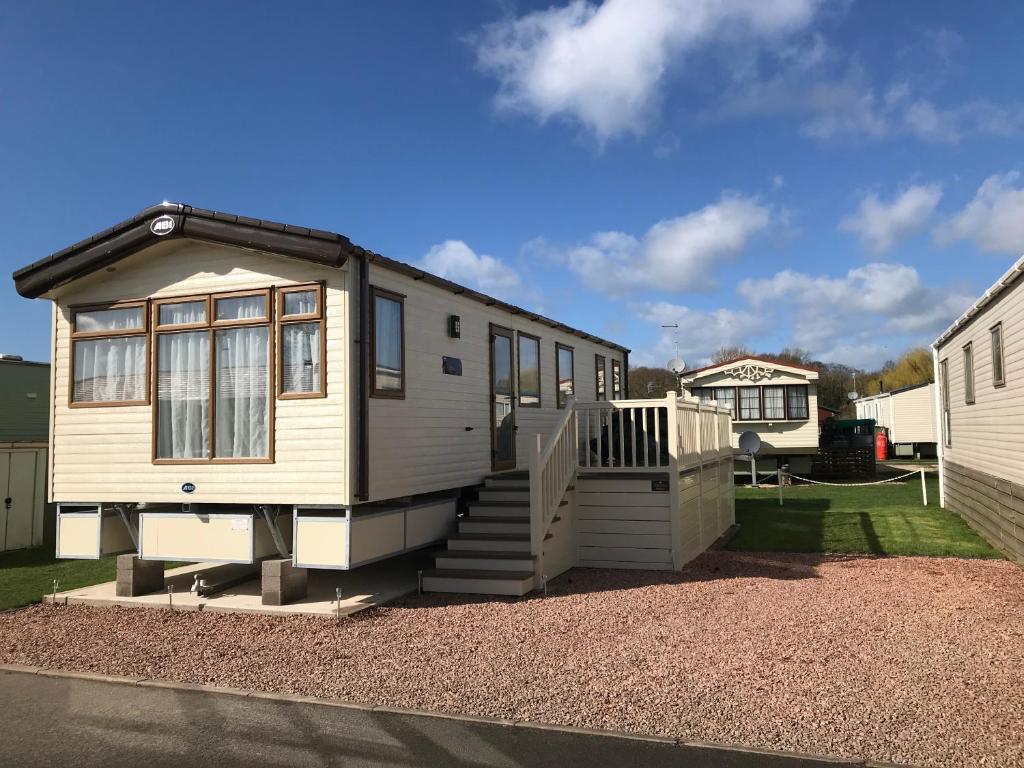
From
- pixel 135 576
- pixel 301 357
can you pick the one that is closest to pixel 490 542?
pixel 301 357

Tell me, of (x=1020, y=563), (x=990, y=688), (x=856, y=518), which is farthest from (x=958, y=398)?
(x=990, y=688)

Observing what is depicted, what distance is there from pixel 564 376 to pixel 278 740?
9388 millimetres

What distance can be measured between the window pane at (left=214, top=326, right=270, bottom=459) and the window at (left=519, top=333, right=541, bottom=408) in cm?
447

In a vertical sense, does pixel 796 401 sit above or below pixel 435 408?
above

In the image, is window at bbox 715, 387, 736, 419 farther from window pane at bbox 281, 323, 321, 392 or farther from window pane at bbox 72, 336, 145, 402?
window pane at bbox 72, 336, 145, 402

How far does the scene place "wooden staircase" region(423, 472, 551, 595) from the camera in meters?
8.16

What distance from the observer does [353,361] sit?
298 inches

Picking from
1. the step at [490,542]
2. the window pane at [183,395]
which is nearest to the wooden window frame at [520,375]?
the step at [490,542]

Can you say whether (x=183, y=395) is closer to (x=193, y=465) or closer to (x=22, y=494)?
Result: (x=193, y=465)

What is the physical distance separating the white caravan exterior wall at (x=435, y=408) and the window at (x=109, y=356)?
9.01 ft

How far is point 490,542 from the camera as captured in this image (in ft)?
28.7

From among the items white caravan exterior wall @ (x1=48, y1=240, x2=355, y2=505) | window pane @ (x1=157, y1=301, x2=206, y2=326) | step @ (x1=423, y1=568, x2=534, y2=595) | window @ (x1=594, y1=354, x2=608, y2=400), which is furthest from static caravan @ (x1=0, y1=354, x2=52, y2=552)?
window @ (x1=594, y1=354, x2=608, y2=400)

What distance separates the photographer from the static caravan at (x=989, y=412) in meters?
9.34

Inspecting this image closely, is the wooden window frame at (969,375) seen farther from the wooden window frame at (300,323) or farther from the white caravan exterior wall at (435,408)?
the wooden window frame at (300,323)
